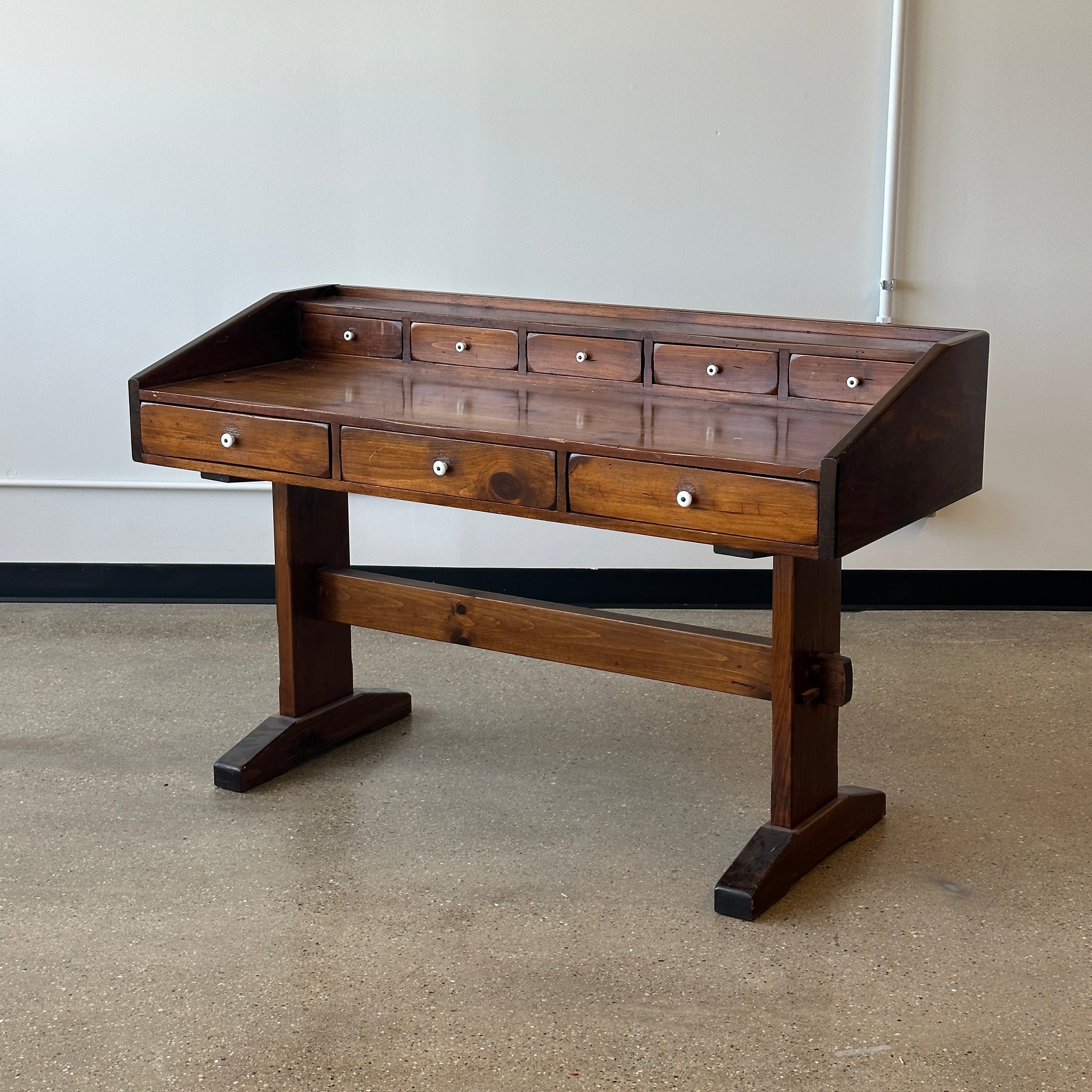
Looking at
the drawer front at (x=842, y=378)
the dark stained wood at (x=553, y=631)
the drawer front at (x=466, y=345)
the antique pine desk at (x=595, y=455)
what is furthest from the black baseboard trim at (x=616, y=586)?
the drawer front at (x=842, y=378)

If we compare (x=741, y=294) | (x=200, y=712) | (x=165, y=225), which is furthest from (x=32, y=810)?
(x=741, y=294)

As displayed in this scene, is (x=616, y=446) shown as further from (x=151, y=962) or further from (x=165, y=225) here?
(x=165, y=225)

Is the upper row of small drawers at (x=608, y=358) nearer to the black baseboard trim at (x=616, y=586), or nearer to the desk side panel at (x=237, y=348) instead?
the desk side panel at (x=237, y=348)

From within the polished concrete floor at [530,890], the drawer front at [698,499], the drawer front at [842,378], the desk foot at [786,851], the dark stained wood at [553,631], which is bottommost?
the polished concrete floor at [530,890]

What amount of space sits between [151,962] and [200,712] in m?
1.28

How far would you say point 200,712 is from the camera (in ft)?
12.5

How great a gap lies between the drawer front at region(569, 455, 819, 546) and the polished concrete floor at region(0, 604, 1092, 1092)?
0.79 meters

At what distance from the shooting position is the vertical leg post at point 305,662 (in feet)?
11.1

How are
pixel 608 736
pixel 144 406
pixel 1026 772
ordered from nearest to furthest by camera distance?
pixel 144 406 < pixel 1026 772 < pixel 608 736

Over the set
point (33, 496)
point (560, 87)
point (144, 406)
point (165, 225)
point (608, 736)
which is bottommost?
point (608, 736)

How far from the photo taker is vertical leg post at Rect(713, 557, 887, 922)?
2801 millimetres

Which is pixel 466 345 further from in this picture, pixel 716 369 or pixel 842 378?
pixel 842 378

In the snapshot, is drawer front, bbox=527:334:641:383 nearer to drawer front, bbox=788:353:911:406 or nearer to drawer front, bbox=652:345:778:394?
drawer front, bbox=652:345:778:394

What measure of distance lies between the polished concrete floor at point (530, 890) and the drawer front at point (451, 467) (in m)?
0.80
